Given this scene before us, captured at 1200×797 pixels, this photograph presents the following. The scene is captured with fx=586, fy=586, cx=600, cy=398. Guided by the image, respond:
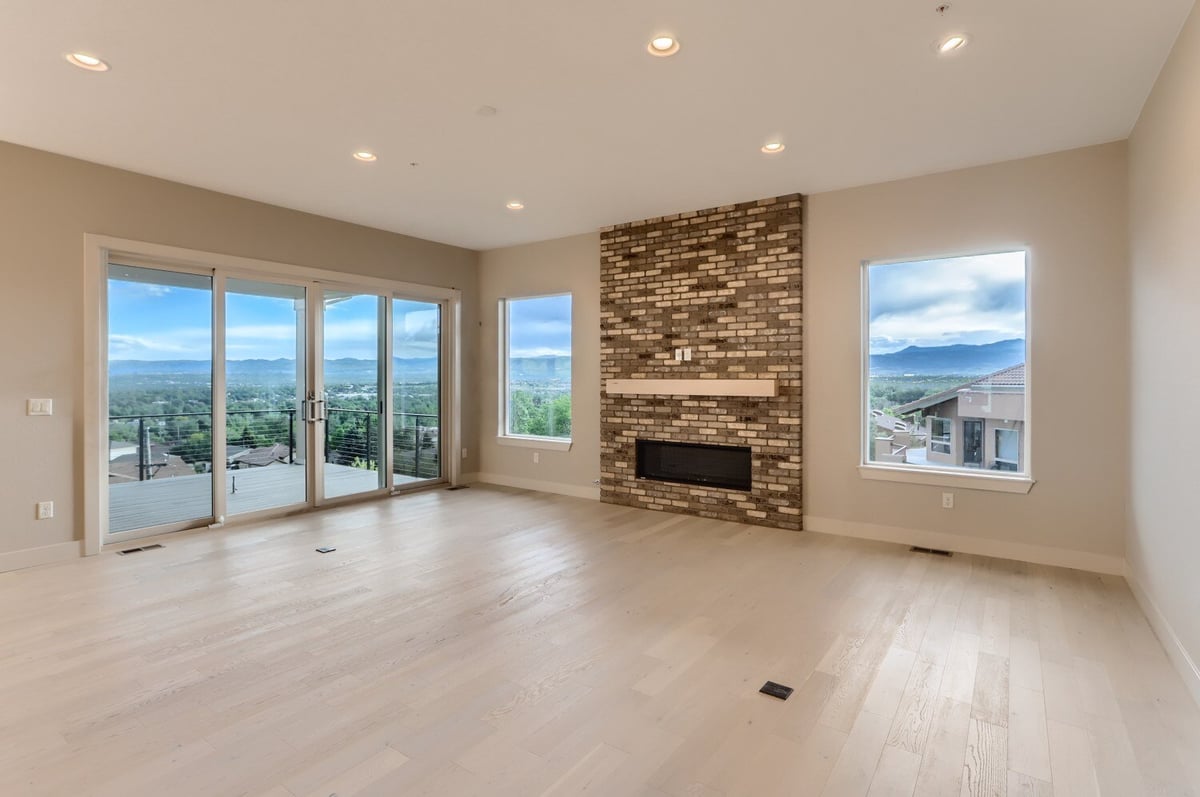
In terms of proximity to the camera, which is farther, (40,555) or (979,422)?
(979,422)

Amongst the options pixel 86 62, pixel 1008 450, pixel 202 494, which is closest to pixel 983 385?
pixel 1008 450

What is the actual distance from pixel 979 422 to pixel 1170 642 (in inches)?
76.2

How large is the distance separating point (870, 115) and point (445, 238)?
458cm

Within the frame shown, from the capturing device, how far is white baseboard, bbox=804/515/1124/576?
3881mm

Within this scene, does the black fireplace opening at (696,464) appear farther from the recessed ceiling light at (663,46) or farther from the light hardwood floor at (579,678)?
the recessed ceiling light at (663,46)

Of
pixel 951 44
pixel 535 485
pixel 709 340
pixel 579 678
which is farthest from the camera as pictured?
pixel 535 485

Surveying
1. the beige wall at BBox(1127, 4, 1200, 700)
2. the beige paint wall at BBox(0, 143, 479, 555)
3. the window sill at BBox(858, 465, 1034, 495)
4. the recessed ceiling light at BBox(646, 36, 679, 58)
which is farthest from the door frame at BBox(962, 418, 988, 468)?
the beige paint wall at BBox(0, 143, 479, 555)

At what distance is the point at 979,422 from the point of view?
14.4ft

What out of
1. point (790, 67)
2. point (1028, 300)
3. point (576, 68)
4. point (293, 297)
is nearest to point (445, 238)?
point (293, 297)

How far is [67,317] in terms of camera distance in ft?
13.6

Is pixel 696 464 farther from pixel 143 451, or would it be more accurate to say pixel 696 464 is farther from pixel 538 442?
pixel 143 451

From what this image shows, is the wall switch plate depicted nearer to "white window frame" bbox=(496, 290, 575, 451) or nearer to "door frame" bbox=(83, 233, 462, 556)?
"door frame" bbox=(83, 233, 462, 556)

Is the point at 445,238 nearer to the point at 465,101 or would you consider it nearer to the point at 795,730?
the point at 465,101

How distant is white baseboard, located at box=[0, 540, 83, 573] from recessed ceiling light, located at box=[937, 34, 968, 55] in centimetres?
612
